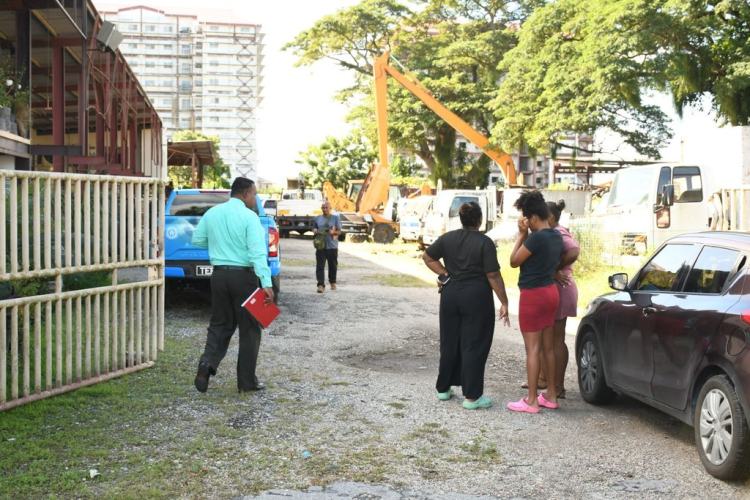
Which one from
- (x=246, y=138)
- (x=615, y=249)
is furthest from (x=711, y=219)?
(x=246, y=138)

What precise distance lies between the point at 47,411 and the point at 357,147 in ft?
219

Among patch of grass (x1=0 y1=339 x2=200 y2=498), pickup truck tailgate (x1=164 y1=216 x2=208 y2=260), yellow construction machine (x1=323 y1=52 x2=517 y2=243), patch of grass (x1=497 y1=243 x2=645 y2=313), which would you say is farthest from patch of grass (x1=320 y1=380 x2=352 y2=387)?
yellow construction machine (x1=323 y1=52 x2=517 y2=243)

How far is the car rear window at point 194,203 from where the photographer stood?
12250 millimetres

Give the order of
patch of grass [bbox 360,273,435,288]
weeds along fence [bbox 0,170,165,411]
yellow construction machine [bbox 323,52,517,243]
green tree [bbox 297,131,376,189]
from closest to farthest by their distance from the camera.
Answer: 1. weeds along fence [bbox 0,170,165,411]
2. patch of grass [bbox 360,273,435,288]
3. yellow construction machine [bbox 323,52,517,243]
4. green tree [bbox 297,131,376,189]

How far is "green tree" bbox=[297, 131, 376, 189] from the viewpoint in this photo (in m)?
70.8

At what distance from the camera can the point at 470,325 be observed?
6.69 m

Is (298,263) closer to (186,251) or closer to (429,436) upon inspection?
(186,251)

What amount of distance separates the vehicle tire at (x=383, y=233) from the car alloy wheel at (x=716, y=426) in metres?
28.9

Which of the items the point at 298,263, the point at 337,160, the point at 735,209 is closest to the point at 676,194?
the point at 735,209

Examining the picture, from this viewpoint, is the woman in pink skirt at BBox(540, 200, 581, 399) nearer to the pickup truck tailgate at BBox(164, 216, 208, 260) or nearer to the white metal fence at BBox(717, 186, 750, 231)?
the pickup truck tailgate at BBox(164, 216, 208, 260)

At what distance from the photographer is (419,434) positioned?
587cm

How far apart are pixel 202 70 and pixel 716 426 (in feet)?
408

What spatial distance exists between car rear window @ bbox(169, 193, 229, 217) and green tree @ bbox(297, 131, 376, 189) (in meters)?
58.1

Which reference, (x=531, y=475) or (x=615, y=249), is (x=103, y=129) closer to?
(x=615, y=249)
